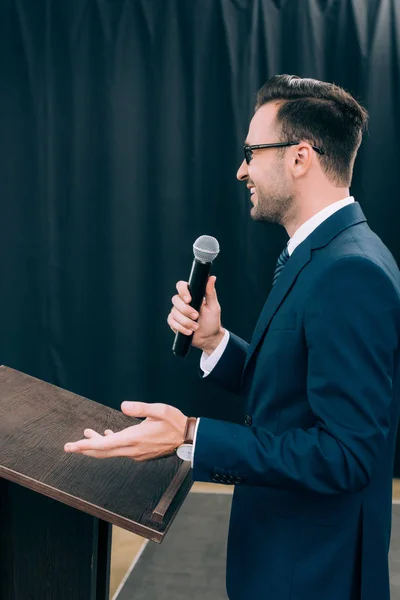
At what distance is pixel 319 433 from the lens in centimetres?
90

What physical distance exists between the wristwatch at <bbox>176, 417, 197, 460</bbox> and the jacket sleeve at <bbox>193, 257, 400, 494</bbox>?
0.01m

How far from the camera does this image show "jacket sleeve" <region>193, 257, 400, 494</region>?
2.90 ft

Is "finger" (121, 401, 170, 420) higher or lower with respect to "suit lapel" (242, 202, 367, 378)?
lower

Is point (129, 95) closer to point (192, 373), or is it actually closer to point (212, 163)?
point (212, 163)

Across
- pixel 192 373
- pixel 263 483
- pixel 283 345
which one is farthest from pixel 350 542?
pixel 192 373

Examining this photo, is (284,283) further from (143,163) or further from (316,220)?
(143,163)

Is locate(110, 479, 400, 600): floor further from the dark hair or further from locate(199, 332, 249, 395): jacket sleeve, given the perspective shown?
the dark hair

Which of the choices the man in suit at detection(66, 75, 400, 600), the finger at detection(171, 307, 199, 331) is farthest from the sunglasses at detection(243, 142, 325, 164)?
the finger at detection(171, 307, 199, 331)

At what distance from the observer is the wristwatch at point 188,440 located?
92 cm

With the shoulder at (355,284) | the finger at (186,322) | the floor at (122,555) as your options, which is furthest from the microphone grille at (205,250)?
the floor at (122,555)

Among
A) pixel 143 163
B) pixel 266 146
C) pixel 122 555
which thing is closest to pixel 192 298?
pixel 266 146

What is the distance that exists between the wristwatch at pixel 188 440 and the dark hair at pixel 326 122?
50cm

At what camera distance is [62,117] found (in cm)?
316

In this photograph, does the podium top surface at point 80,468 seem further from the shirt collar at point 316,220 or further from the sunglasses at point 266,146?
the sunglasses at point 266,146
